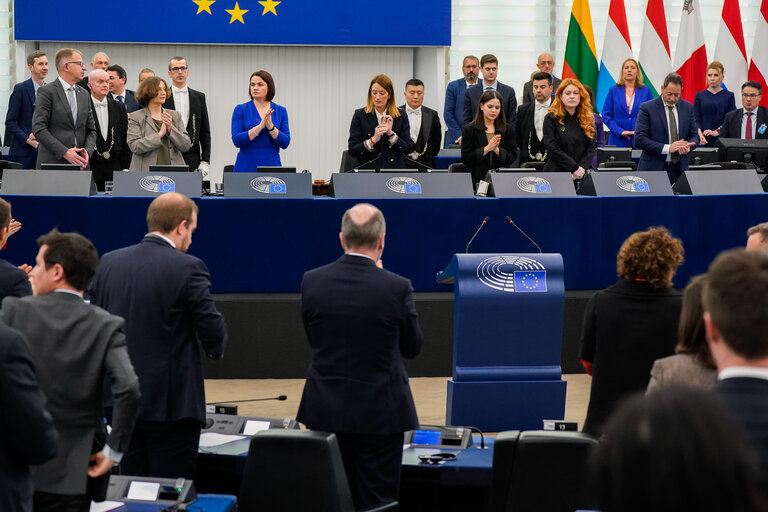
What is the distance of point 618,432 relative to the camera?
1241 mm

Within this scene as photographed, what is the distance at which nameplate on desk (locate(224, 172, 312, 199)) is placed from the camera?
6676mm

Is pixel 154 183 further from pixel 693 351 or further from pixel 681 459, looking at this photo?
pixel 681 459

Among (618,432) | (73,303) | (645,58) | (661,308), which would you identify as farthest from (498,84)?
(618,432)

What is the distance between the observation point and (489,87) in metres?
10.1

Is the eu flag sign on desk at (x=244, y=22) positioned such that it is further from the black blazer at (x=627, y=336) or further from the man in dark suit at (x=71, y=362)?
the man in dark suit at (x=71, y=362)

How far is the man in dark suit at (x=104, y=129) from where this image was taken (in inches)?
313

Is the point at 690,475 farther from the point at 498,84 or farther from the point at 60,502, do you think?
the point at 498,84

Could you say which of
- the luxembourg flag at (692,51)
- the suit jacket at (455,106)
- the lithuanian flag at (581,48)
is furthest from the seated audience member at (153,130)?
the luxembourg flag at (692,51)

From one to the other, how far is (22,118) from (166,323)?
5714 mm

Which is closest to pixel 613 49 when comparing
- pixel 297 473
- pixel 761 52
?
pixel 761 52

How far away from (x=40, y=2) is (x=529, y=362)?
7835 mm

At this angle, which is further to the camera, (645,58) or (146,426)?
(645,58)

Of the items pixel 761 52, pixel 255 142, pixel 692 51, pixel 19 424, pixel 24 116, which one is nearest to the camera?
pixel 19 424

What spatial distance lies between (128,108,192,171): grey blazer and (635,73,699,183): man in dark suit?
149 inches
